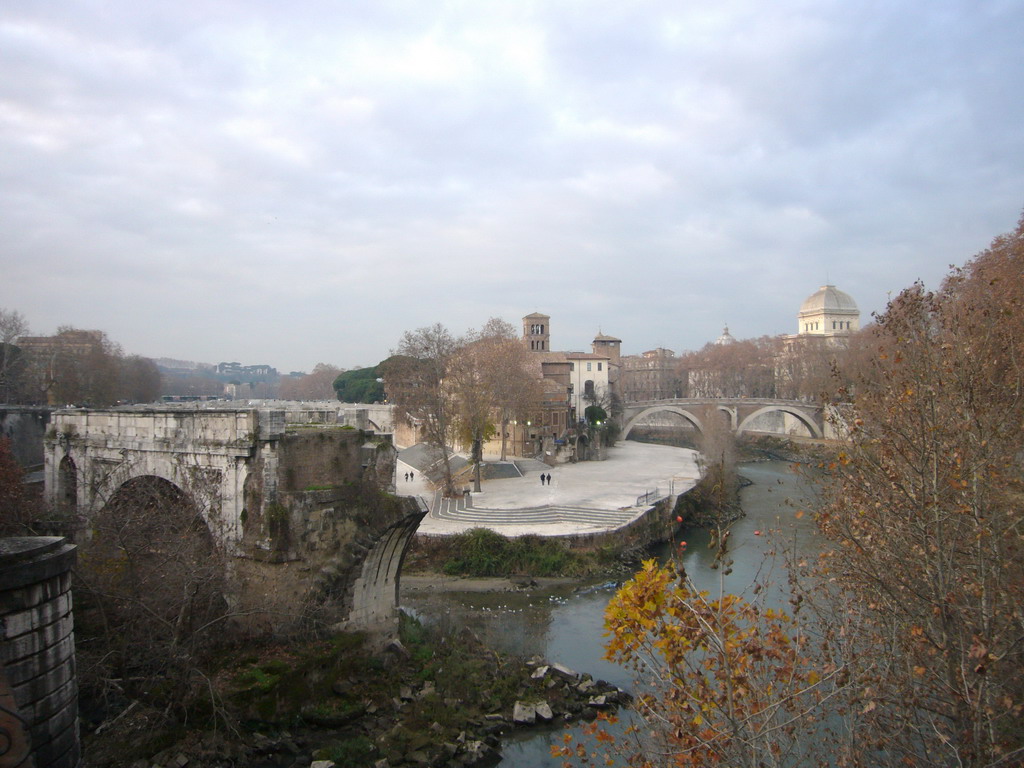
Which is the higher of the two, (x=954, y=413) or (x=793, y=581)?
(x=954, y=413)

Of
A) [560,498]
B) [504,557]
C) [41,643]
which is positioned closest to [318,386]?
[560,498]

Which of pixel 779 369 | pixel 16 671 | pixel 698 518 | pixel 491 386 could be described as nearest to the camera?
pixel 16 671

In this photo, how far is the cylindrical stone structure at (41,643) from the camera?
192 inches

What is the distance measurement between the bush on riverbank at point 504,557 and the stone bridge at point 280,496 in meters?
6.50

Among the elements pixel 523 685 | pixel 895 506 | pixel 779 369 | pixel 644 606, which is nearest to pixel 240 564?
pixel 523 685

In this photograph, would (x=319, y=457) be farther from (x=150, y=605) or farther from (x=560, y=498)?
(x=560, y=498)

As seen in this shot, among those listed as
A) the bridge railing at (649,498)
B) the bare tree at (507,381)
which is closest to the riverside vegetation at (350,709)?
the bridge railing at (649,498)

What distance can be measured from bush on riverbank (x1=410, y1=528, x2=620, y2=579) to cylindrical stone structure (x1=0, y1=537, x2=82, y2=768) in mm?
13015

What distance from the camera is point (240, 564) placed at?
994cm


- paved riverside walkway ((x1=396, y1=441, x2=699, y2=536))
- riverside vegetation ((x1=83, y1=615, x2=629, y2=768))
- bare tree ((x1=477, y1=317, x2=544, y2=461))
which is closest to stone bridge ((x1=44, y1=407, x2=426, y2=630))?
riverside vegetation ((x1=83, y1=615, x2=629, y2=768))

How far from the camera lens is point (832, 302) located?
228ft

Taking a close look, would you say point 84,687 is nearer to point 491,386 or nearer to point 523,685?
point 523,685

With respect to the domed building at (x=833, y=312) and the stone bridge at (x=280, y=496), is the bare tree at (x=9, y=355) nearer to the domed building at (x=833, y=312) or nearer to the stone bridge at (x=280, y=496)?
the stone bridge at (x=280, y=496)

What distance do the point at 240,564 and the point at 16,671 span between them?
16.7ft
